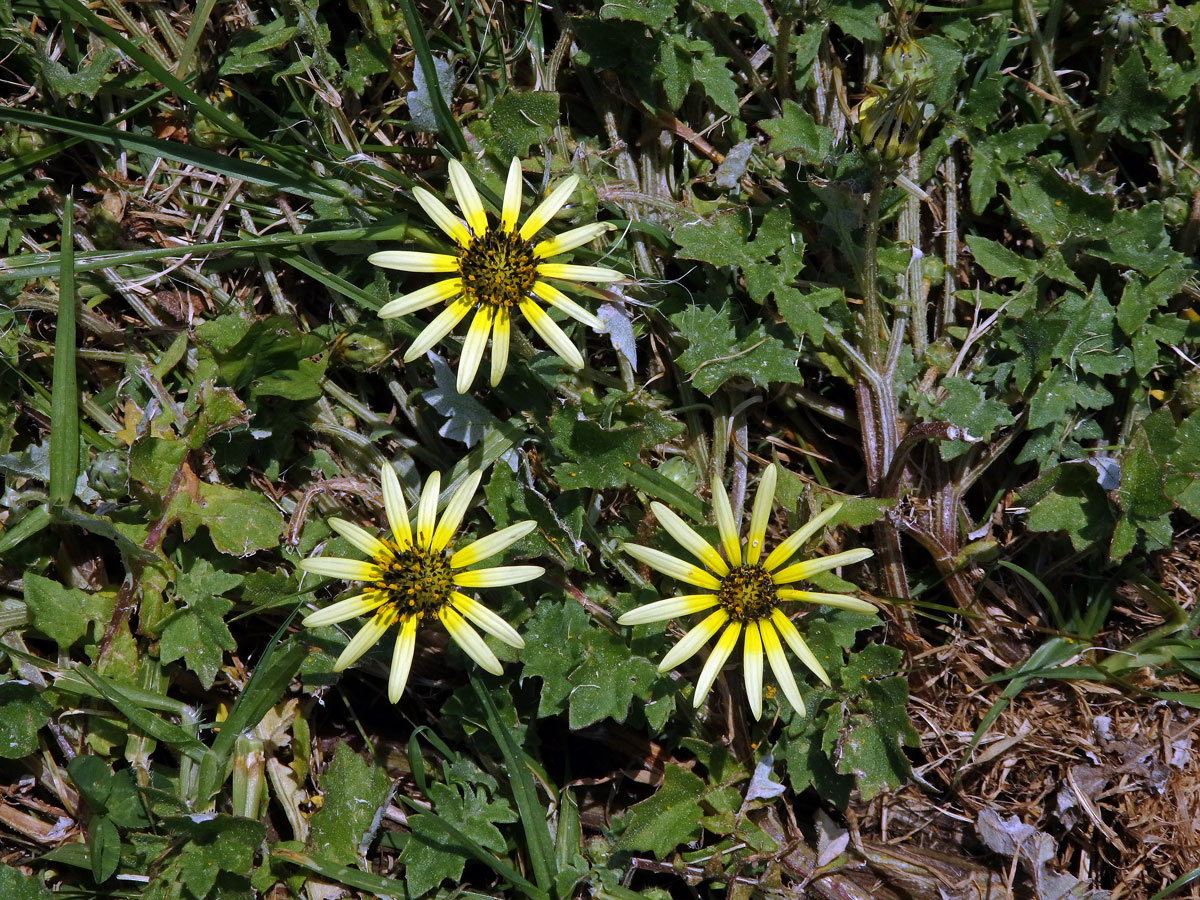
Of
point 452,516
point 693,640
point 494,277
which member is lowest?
point 693,640

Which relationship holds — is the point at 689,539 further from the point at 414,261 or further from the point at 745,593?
the point at 414,261

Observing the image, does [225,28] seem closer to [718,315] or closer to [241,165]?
[241,165]

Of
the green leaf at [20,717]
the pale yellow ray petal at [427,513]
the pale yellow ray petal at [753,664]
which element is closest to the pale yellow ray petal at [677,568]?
the pale yellow ray petal at [753,664]

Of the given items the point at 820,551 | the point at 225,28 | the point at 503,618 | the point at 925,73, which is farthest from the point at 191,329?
the point at 925,73

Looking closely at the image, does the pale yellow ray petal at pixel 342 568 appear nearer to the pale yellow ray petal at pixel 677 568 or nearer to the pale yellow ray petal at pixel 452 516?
the pale yellow ray petal at pixel 452 516

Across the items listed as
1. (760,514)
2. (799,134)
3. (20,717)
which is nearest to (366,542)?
(760,514)

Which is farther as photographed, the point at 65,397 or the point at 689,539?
the point at 65,397

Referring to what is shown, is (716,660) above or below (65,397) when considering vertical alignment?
below

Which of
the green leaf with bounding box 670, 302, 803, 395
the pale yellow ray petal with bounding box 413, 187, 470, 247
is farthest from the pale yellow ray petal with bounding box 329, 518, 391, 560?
the green leaf with bounding box 670, 302, 803, 395
